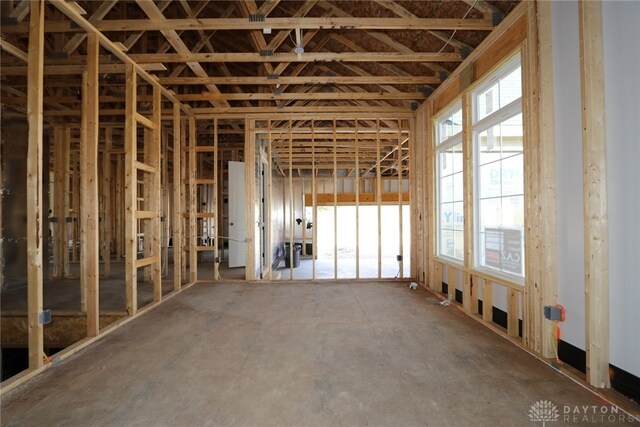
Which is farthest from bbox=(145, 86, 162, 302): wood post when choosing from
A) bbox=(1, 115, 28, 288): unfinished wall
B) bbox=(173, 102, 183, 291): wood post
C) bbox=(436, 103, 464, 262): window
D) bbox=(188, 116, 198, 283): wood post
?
bbox=(436, 103, 464, 262): window

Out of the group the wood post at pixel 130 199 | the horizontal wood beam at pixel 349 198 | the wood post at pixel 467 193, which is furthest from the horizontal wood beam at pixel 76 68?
the horizontal wood beam at pixel 349 198

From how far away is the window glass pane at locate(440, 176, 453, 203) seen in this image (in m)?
4.79

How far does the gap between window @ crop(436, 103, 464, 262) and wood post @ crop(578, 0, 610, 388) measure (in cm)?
187

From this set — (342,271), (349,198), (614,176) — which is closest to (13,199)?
(342,271)

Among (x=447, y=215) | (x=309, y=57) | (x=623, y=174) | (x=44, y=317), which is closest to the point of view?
(x=623, y=174)

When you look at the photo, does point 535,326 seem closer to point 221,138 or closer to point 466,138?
point 466,138

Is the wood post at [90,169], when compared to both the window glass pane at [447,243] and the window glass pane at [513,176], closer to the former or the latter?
the window glass pane at [513,176]

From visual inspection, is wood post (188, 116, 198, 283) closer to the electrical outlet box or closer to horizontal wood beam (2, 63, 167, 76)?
horizontal wood beam (2, 63, 167, 76)

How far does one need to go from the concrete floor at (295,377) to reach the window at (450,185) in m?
1.29

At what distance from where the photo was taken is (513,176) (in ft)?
10.9

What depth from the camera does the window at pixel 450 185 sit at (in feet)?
14.7

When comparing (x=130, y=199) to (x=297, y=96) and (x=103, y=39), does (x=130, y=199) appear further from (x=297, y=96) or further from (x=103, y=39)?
(x=297, y=96)

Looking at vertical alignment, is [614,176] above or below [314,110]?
below

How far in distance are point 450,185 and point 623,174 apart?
261 cm
